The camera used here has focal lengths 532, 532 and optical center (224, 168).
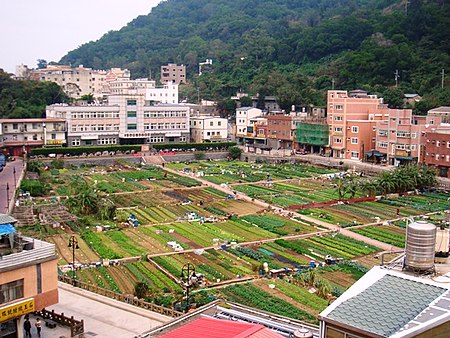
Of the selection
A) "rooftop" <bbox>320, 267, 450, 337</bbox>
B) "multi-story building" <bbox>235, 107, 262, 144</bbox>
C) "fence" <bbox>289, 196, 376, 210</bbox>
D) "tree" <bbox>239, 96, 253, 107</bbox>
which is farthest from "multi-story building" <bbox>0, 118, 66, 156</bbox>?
"rooftop" <bbox>320, 267, 450, 337</bbox>

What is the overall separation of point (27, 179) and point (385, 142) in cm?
3364

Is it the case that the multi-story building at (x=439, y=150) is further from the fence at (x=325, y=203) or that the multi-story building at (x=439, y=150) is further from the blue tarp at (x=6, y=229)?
the blue tarp at (x=6, y=229)

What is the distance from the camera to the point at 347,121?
56.2m

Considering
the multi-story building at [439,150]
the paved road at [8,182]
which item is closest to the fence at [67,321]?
the paved road at [8,182]

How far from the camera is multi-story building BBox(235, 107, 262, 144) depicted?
68875 millimetres

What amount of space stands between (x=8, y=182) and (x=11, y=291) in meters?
30.0

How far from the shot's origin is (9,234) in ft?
50.3

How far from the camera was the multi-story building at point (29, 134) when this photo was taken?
55.6 metres

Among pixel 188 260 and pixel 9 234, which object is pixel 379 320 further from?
pixel 188 260

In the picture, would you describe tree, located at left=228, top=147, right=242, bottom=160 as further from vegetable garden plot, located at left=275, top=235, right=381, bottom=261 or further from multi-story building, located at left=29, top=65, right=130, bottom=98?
multi-story building, located at left=29, top=65, right=130, bottom=98

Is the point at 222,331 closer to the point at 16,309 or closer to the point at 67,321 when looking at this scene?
the point at 16,309

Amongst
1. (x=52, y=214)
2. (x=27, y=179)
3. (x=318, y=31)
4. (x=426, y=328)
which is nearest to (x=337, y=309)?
(x=426, y=328)

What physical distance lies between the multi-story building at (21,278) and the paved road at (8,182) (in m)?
18.0

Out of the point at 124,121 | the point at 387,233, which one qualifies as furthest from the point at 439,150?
the point at 124,121
